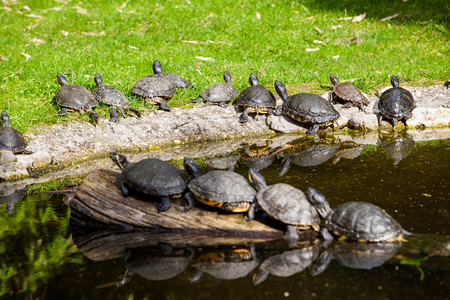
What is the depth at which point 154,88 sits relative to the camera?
880 cm

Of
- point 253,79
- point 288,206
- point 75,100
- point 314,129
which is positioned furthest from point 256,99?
point 288,206

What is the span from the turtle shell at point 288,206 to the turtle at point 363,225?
7.5 inches

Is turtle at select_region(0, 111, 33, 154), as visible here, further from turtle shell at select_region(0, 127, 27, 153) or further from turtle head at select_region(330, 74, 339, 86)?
turtle head at select_region(330, 74, 339, 86)

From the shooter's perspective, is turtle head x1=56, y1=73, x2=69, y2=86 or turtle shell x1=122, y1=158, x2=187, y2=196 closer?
turtle shell x1=122, y1=158, x2=187, y2=196

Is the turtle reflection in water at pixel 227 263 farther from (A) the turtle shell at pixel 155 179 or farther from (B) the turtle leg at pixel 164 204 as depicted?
(A) the turtle shell at pixel 155 179

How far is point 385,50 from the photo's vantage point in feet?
37.2

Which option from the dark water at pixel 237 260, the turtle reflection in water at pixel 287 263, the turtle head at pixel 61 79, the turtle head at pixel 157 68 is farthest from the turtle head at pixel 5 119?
the turtle reflection in water at pixel 287 263

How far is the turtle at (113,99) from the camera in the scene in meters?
8.58

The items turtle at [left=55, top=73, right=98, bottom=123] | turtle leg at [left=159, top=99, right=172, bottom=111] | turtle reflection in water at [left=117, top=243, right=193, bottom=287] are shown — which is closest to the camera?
turtle reflection in water at [left=117, top=243, right=193, bottom=287]

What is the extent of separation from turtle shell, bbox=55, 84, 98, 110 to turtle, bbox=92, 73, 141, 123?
156mm

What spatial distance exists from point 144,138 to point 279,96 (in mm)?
2682

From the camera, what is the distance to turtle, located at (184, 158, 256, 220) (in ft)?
16.9

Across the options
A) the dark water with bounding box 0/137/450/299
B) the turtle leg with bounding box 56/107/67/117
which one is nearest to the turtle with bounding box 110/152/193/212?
the dark water with bounding box 0/137/450/299

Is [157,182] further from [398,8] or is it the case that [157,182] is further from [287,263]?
[398,8]
